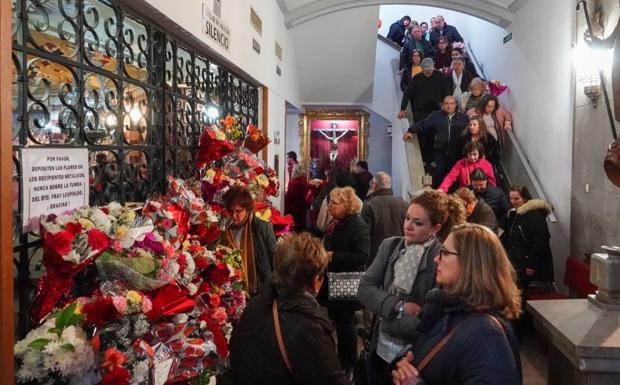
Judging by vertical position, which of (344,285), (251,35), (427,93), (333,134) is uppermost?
(251,35)

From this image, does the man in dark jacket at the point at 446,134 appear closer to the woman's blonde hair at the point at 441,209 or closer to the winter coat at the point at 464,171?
the winter coat at the point at 464,171

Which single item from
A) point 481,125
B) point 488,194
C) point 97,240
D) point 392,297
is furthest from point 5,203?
point 481,125

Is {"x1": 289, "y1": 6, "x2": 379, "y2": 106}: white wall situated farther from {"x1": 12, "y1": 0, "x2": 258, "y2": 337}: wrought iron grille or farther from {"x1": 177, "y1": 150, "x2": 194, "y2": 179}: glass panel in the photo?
{"x1": 177, "y1": 150, "x2": 194, "y2": 179}: glass panel

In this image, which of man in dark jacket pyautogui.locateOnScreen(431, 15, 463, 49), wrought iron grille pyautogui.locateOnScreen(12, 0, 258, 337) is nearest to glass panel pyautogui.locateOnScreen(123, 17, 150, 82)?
wrought iron grille pyautogui.locateOnScreen(12, 0, 258, 337)

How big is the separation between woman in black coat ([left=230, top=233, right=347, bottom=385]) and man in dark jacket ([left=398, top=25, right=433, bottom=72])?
851 centimetres

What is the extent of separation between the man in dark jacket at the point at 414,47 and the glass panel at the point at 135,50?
743 centimetres

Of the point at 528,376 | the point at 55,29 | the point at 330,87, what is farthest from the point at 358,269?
the point at 330,87

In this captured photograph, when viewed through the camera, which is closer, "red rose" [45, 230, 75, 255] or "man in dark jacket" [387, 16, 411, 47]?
"red rose" [45, 230, 75, 255]

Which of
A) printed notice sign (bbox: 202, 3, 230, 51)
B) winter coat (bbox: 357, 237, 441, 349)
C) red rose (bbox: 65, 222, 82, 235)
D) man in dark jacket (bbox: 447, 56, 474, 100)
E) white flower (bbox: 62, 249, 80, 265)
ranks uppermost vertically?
man in dark jacket (bbox: 447, 56, 474, 100)

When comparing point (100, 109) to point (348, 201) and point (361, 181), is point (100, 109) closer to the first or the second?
point (348, 201)

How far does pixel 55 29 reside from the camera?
2.23m

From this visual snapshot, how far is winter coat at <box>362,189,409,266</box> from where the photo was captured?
477 centimetres

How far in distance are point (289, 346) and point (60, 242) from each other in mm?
813

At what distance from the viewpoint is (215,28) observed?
13.5 ft
